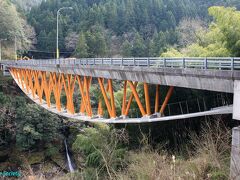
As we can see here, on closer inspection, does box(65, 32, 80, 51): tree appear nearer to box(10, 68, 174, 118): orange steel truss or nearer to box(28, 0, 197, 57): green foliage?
box(28, 0, 197, 57): green foliage

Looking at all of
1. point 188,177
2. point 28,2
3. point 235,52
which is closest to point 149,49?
point 235,52

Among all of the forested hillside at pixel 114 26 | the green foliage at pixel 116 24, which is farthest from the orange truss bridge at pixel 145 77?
the green foliage at pixel 116 24

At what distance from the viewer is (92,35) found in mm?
64750

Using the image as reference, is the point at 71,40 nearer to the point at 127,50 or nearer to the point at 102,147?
the point at 127,50

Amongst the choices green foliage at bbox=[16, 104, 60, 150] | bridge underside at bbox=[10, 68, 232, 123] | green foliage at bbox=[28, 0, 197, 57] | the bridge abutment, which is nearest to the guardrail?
bridge underside at bbox=[10, 68, 232, 123]

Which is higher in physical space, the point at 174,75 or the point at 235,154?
the point at 174,75

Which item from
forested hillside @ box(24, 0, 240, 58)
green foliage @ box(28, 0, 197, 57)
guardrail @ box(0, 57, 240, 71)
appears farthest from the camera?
green foliage @ box(28, 0, 197, 57)

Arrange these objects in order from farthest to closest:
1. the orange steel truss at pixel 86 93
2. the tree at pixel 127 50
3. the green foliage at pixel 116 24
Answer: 1. the green foliage at pixel 116 24
2. the tree at pixel 127 50
3. the orange steel truss at pixel 86 93

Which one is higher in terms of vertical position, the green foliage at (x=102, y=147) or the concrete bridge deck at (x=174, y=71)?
the concrete bridge deck at (x=174, y=71)

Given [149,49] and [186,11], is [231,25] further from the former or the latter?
[186,11]

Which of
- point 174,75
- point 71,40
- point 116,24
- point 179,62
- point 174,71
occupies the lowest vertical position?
point 71,40

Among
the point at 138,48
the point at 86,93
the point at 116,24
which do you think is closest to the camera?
the point at 86,93

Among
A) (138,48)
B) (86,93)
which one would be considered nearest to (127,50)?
(138,48)

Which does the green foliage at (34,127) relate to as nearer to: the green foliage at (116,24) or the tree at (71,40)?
the green foliage at (116,24)
